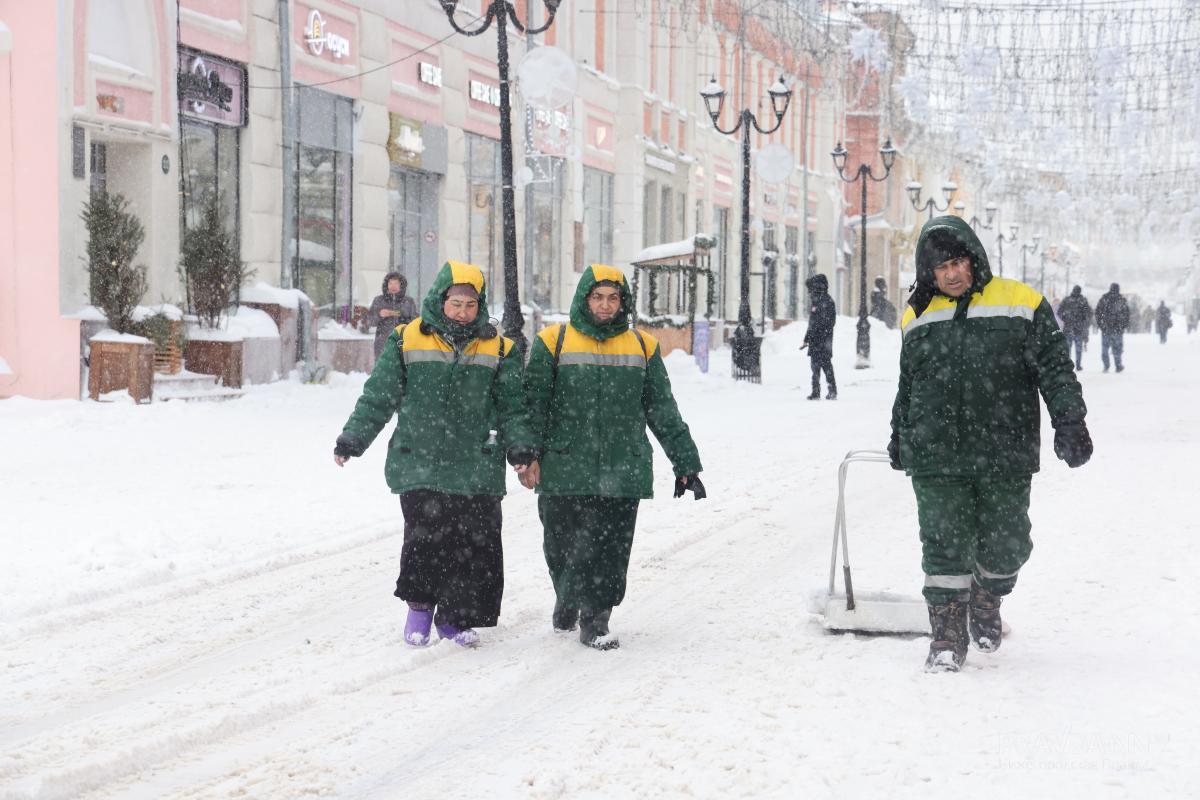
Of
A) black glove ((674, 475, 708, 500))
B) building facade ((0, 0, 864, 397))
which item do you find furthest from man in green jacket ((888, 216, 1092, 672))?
building facade ((0, 0, 864, 397))

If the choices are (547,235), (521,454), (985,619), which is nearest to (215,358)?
(521,454)

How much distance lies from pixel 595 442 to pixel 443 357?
0.69 meters

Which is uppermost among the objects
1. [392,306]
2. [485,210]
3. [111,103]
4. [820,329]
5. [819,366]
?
[111,103]

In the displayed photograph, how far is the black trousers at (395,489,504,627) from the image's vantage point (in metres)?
5.80

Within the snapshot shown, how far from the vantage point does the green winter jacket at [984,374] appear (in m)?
5.10

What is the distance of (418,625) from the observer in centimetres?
586

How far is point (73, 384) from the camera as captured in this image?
15.7 meters

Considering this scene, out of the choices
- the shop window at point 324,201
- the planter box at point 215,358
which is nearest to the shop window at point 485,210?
the shop window at point 324,201

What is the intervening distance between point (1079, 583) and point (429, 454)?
327cm

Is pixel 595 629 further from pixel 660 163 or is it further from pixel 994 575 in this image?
pixel 660 163

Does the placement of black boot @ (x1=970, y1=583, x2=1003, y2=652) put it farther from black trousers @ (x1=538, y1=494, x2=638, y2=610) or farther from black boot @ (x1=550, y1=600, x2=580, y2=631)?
black boot @ (x1=550, y1=600, x2=580, y2=631)

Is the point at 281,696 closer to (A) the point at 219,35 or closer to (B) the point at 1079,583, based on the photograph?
(B) the point at 1079,583

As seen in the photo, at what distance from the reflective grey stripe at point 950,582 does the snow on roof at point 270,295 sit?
1571 cm

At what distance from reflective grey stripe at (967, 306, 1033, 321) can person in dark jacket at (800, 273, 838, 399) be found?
13546 millimetres
